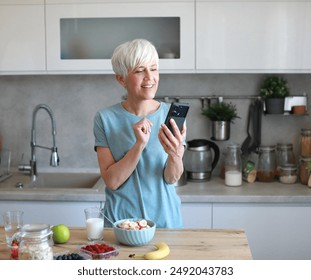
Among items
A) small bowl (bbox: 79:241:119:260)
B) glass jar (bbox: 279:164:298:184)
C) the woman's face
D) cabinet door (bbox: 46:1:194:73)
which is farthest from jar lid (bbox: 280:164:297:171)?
small bowl (bbox: 79:241:119:260)

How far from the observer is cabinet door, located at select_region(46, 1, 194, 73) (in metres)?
3.05

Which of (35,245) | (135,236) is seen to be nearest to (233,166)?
(135,236)

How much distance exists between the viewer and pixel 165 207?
213 cm

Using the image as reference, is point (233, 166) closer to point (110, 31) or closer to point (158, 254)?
point (110, 31)

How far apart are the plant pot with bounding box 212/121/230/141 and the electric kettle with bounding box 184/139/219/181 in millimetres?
82

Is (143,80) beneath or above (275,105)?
above

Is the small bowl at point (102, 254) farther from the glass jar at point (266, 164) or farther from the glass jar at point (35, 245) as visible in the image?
the glass jar at point (266, 164)

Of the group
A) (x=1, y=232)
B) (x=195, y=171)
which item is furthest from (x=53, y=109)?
(x=1, y=232)

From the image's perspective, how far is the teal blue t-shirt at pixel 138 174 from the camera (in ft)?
6.93

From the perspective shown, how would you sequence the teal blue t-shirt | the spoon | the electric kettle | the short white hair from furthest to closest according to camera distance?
the spoon
the electric kettle
the teal blue t-shirt
the short white hair

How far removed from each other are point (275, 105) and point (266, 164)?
14.2 inches

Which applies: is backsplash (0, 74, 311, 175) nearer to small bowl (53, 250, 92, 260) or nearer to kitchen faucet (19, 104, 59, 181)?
kitchen faucet (19, 104, 59, 181)

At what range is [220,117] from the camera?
335 cm
